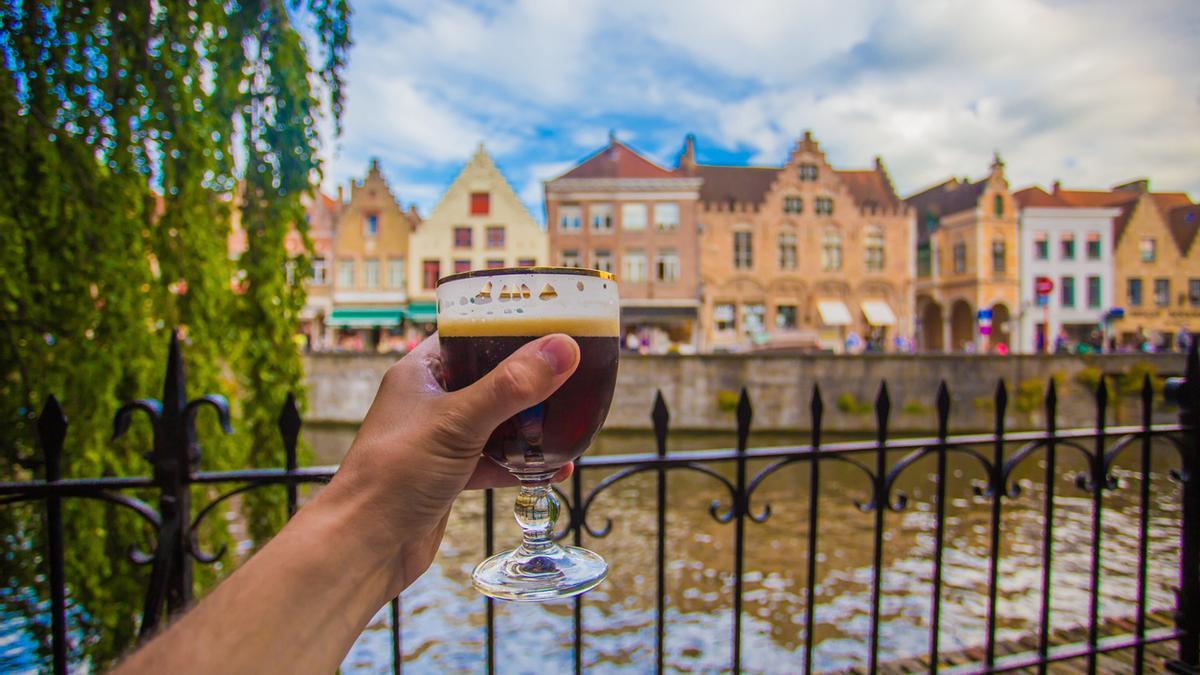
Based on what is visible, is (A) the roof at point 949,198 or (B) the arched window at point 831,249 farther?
(A) the roof at point 949,198

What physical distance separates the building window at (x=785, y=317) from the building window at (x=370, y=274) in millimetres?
16105

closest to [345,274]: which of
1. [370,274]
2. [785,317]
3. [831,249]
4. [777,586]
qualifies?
[370,274]

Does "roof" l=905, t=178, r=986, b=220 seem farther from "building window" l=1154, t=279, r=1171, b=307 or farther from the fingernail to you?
the fingernail

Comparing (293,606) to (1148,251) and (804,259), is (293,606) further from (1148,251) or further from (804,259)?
(1148,251)

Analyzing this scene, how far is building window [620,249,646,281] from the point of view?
2592 cm

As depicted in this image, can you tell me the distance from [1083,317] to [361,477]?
119 feet

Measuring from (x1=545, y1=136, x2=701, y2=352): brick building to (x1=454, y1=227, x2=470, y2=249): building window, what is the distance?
317 cm

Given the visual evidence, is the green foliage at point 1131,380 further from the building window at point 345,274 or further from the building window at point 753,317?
the building window at point 345,274

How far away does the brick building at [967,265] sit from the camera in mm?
29016

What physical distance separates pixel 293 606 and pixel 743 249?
27602 millimetres

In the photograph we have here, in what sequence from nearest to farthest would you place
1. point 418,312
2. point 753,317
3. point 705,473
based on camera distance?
point 705,473, point 418,312, point 753,317

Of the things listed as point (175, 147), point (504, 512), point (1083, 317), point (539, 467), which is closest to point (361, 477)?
point (539, 467)

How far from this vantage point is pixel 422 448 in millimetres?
804

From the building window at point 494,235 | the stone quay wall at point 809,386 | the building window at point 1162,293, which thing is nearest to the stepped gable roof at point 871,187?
the stone quay wall at point 809,386
